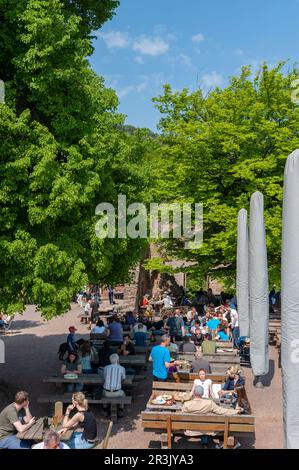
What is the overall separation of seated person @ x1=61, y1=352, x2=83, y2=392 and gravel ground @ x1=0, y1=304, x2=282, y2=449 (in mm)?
675

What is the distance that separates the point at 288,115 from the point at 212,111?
3.23m

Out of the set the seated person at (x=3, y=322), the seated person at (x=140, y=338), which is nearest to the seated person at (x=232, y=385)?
the seated person at (x=140, y=338)

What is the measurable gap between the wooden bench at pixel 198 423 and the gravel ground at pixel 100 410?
0.89m

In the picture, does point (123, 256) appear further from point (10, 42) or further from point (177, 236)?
point (177, 236)

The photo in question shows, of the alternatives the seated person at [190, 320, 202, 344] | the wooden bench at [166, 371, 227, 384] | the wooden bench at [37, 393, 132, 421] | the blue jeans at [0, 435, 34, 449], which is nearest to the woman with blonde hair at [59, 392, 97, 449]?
the blue jeans at [0, 435, 34, 449]

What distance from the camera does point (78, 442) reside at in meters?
8.77

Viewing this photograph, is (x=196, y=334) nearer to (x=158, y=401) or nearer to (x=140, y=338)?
(x=140, y=338)

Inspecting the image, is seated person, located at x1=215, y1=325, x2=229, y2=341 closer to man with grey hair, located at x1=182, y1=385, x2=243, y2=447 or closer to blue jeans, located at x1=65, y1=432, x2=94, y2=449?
man with grey hair, located at x1=182, y1=385, x2=243, y2=447

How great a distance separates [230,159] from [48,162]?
14.1 metres

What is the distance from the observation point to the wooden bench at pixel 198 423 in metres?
9.45

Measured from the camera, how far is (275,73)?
74.5 feet

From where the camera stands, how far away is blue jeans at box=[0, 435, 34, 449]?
28.3ft

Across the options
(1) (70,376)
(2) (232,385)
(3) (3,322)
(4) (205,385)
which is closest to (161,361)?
(4) (205,385)

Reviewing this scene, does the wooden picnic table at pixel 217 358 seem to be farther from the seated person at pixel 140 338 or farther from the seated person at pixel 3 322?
the seated person at pixel 3 322
